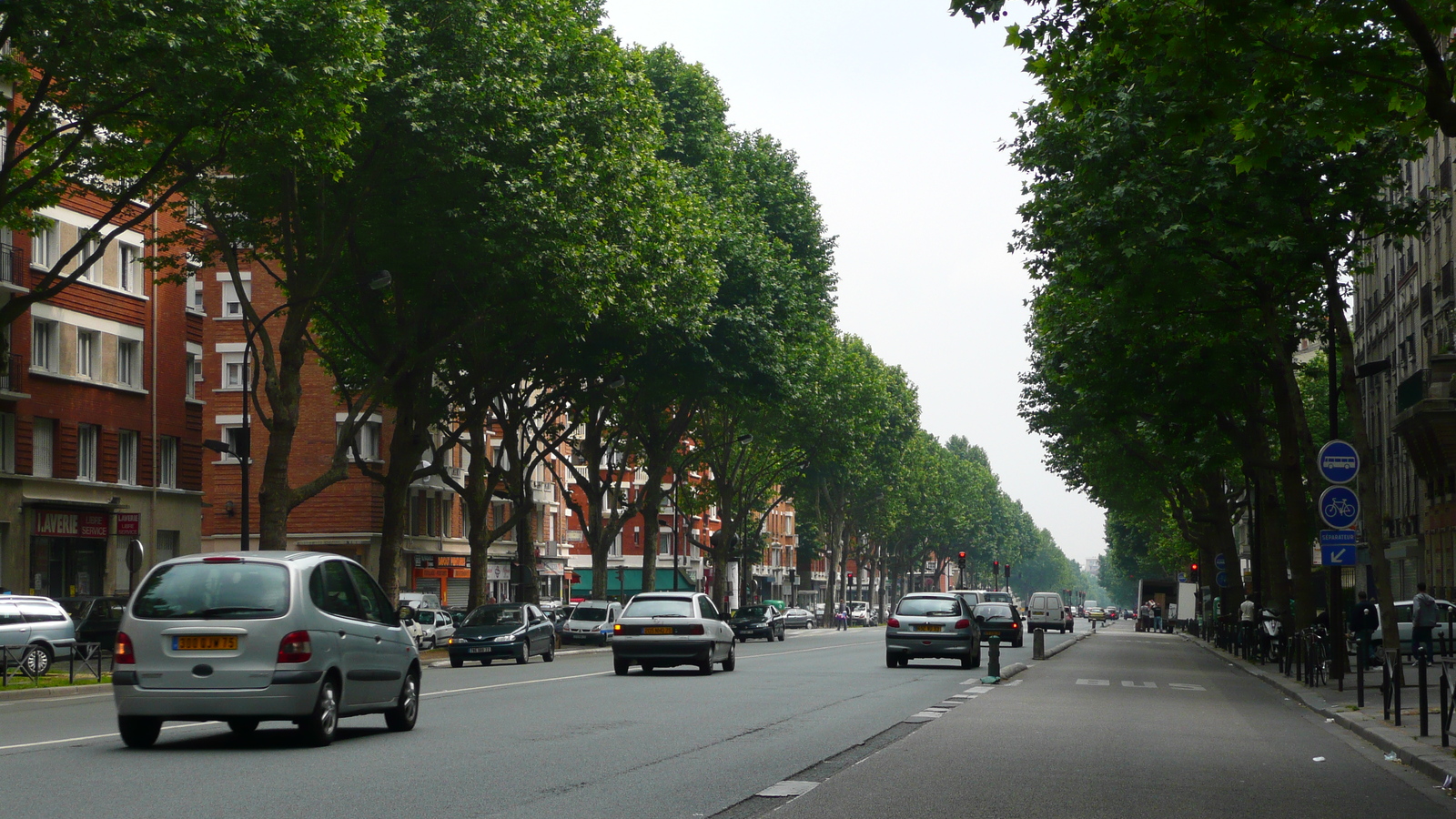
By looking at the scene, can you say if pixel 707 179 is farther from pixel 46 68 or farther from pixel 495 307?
pixel 46 68

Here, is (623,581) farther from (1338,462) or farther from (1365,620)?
(1338,462)

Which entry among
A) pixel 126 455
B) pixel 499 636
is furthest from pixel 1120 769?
pixel 126 455

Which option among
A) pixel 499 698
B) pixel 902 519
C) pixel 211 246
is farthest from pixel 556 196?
pixel 902 519

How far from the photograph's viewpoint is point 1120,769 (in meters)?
13.3

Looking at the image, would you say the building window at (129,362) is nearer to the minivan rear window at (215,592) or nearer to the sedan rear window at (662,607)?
the sedan rear window at (662,607)

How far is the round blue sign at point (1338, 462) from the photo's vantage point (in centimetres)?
2194

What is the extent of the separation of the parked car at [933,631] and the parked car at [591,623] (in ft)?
72.8

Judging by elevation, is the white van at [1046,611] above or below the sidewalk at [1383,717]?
below

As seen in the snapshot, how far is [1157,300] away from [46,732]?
1713cm

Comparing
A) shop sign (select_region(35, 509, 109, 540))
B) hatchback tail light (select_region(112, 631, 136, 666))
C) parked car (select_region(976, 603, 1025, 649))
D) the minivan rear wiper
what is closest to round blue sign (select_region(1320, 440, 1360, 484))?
the minivan rear wiper

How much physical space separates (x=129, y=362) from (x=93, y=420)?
9.54 ft

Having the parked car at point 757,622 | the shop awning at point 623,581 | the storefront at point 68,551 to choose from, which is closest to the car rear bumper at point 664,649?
the storefront at point 68,551

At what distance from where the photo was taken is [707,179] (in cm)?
4744

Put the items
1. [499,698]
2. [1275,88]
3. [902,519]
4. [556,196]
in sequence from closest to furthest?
[1275,88] < [499,698] < [556,196] < [902,519]
